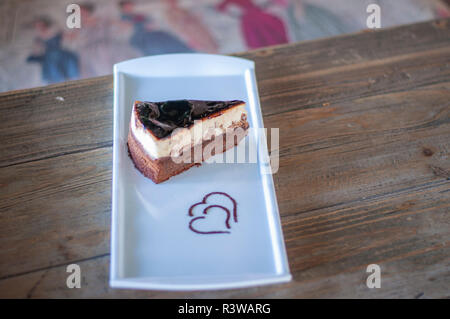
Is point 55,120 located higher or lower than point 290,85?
lower

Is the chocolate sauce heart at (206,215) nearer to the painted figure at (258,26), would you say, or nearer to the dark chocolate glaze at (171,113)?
the dark chocolate glaze at (171,113)

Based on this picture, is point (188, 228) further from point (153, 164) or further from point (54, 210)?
point (54, 210)

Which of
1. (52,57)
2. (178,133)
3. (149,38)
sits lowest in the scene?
(178,133)

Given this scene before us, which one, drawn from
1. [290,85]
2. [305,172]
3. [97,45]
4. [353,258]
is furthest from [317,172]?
[97,45]

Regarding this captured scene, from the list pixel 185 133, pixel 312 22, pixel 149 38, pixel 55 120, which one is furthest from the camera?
pixel 312 22

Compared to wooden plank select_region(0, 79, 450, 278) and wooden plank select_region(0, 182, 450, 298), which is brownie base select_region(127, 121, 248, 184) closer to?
wooden plank select_region(0, 79, 450, 278)

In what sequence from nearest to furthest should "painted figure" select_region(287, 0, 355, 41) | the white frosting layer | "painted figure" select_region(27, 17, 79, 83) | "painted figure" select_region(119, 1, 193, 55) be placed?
the white frosting layer, "painted figure" select_region(27, 17, 79, 83), "painted figure" select_region(119, 1, 193, 55), "painted figure" select_region(287, 0, 355, 41)

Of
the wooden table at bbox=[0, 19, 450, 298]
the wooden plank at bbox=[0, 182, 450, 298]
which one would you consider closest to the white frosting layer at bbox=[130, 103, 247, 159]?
the wooden table at bbox=[0, 19, 450, 298]

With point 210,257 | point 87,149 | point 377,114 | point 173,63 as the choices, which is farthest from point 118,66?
point 377,114

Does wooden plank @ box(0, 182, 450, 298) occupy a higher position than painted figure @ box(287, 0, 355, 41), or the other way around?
painted figure @ box(287, 0, 355, 41)
